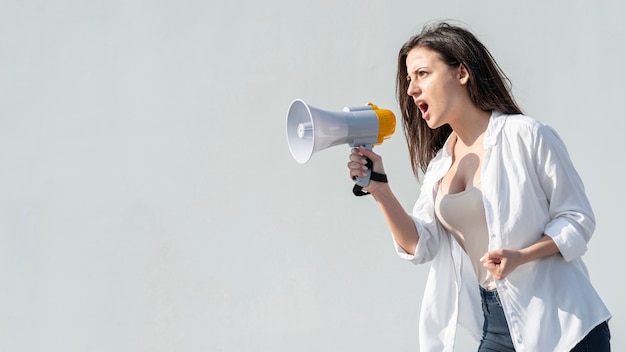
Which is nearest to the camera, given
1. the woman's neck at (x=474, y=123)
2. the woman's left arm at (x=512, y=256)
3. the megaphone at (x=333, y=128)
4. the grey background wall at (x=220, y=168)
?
the woman's left arm at (x=512, y=256)

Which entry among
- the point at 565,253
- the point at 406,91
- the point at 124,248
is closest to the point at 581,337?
the point at 565,253

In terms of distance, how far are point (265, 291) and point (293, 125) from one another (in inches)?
53.7

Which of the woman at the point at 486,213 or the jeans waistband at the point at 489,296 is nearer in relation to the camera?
the woman at the point at 486,213

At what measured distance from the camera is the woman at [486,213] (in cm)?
203

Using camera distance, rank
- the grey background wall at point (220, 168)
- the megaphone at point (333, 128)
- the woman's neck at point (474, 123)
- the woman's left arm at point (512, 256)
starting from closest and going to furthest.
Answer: the woman's left arm at point (512, 256) < the megaphone at point (333, 128) < the woman's neck at point (474, 123) < the grey background wall at point (220, 168)

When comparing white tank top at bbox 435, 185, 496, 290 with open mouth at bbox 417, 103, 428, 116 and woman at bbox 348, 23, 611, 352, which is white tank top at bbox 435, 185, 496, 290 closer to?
woman at bbox 348, 23, 611, 352

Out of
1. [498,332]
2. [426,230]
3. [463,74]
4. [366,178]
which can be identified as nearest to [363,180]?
[366,178]

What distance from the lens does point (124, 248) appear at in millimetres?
3488

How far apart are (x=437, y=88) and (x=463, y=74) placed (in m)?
0.08

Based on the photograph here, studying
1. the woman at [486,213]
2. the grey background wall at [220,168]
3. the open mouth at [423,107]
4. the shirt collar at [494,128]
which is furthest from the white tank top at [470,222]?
the grey background wall at [220,168]

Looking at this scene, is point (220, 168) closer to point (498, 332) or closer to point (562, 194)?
point (498, 332)

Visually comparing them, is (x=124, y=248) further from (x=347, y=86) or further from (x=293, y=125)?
(x=293, y=125)

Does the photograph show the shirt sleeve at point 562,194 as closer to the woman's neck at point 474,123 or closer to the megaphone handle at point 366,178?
the woman's neck at point 474,123

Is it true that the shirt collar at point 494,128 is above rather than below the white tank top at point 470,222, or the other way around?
above
